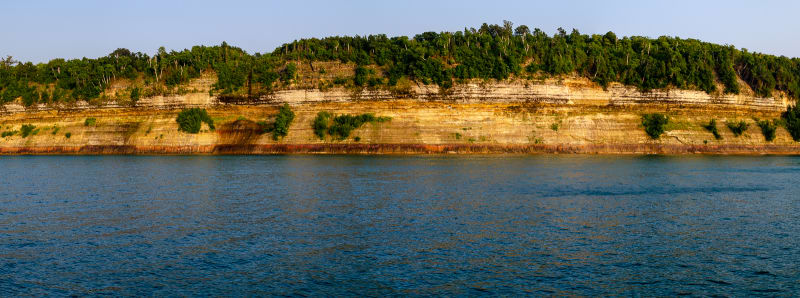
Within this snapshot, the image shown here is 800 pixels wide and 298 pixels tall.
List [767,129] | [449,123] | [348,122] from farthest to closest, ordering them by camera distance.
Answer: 1. [767,129]
2. [348,122]
3. [449,123]

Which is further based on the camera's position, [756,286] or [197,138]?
[197,138]

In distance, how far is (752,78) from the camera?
366 ft

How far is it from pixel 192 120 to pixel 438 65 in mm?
38705

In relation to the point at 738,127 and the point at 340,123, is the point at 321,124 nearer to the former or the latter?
the point at 340,123

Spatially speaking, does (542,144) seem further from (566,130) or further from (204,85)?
(204,85)

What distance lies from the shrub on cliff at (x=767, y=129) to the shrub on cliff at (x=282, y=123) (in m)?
74.4

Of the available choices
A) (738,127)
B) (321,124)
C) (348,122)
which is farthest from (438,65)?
(738,127)

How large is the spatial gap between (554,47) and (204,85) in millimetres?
57693

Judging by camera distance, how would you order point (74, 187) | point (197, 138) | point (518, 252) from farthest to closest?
1. point (197, 138)
2. point (74, 187)
3. point (518, 252)

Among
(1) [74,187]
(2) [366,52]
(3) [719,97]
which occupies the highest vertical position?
(2) [366,52]

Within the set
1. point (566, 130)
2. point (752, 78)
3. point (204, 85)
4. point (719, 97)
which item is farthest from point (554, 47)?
point (204, 85)

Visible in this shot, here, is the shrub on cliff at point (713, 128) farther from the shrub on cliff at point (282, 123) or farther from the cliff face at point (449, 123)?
the shrub on cliff at point (282, 123)

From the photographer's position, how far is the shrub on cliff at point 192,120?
99312 millimetres

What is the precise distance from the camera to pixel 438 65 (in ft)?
322
